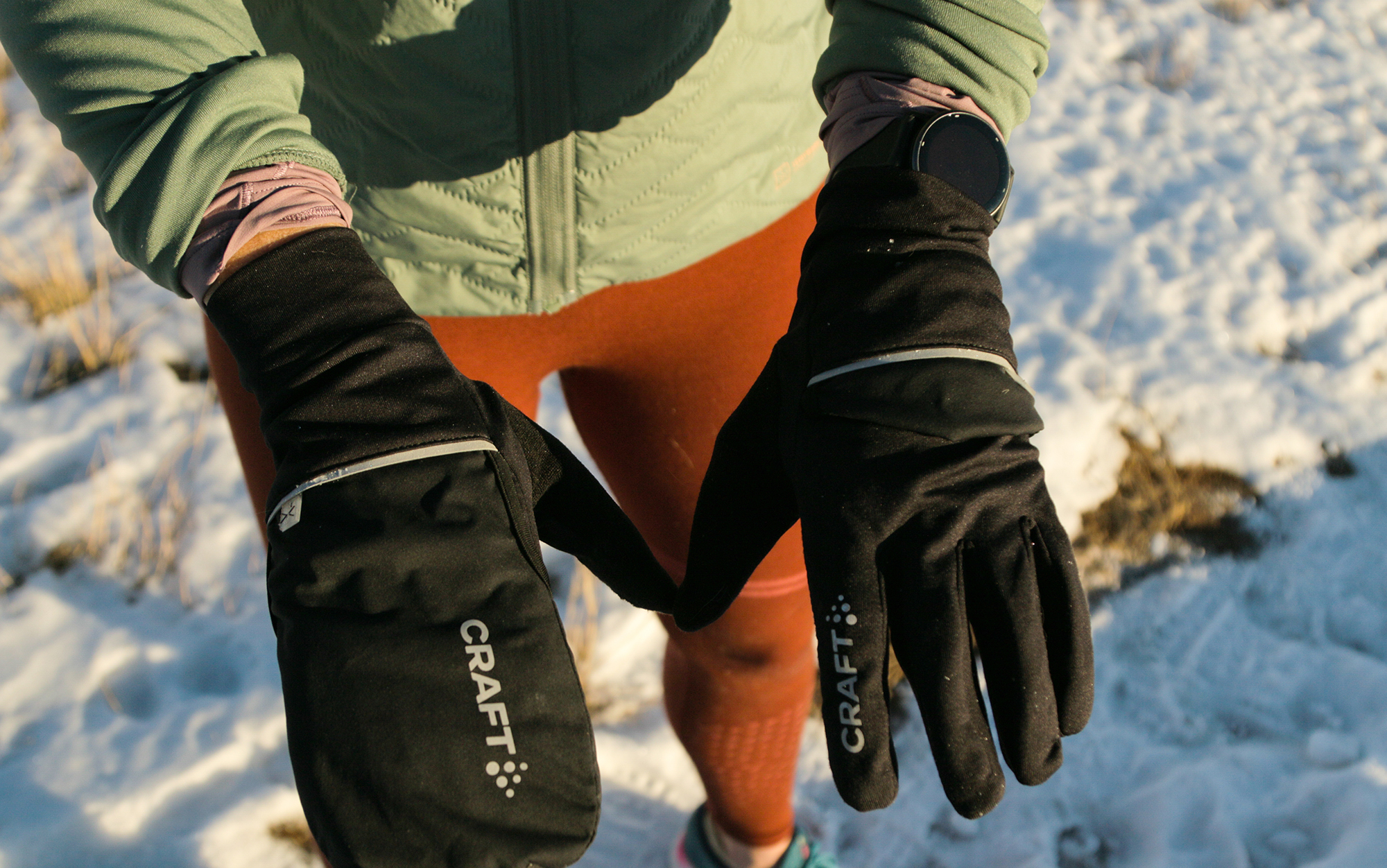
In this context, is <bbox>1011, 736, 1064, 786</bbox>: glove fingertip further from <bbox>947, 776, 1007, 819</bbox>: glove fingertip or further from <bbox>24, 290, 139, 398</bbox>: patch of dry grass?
<bbox>24, 290, 139, 398</bbox>: patch of dry grass

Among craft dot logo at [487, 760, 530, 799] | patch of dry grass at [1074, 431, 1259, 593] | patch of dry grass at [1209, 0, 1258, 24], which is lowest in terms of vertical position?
A: patch of dry grass at [1074, 431, 1259, 593]

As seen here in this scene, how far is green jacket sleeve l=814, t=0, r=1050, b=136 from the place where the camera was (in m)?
0.86

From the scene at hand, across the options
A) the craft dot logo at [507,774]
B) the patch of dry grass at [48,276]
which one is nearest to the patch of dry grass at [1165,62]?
the craft dot logo at [507,774]

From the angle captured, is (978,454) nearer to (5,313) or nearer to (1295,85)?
(5,313)

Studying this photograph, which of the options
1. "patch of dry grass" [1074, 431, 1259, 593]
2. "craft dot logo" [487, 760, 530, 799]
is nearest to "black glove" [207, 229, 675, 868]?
"craft dot logo" [487, 760, 530, 799]

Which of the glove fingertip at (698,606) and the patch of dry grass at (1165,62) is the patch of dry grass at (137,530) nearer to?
the glove fingertip at (698,606)

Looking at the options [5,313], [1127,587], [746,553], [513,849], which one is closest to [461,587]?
[513,849]

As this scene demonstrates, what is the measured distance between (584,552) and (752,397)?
267mm

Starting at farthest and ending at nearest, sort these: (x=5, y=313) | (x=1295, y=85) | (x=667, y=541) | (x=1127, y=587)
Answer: (x=1295, y=85) → (x=5, y=313) → (x=1127, y=587) → (x=667, y=541)

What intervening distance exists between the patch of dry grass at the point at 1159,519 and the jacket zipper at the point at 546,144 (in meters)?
1.69

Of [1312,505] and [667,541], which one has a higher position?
[667,541]

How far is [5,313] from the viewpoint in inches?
102

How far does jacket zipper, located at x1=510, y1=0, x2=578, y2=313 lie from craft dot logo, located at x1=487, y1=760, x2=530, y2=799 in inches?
Result: 22.4

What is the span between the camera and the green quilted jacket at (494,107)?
74cm
